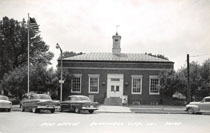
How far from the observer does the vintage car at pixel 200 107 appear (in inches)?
1024

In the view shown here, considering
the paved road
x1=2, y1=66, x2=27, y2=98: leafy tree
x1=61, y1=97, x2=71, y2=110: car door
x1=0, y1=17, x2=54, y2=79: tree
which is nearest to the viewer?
the paved road

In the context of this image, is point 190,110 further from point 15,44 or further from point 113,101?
point 15,44

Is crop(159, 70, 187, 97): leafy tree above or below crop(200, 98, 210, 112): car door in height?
above

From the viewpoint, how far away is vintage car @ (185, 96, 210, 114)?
2601cm

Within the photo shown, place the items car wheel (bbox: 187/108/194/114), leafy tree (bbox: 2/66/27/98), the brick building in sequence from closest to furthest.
Result: 1. car wheel (bbox: 187/108/194/114)
2. leafy tree (bbox: 2/66/27/98)
3. the brick building

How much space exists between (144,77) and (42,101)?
699 inches

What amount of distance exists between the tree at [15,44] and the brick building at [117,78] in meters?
16.9

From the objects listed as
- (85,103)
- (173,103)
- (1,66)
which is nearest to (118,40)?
(173,103)

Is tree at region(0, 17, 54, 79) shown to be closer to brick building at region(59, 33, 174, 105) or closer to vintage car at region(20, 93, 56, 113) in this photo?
brick building at region(59, 33, 174, 105)

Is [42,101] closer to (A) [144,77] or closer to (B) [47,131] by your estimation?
(B) [47,131]

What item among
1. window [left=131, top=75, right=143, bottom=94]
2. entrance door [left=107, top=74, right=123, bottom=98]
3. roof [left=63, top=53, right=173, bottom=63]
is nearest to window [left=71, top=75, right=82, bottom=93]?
roof [left=63, top=53, right=173, bottom=63]

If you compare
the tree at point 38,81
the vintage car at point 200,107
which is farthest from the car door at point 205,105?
the tree at point 38,81

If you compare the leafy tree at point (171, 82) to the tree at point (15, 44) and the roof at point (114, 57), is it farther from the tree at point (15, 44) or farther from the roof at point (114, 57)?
the tree at point (15, 44)

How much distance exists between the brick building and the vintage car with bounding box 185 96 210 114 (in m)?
11.9
